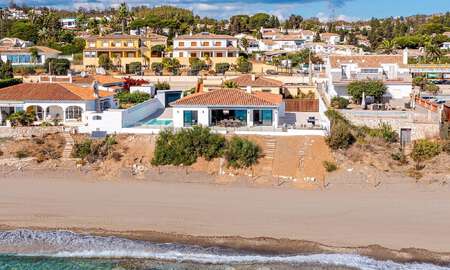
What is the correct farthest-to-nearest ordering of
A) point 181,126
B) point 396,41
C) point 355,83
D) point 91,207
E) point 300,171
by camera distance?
point 396,41 < point 355,83 < point 181,126 < point 300,171 < point 91,207

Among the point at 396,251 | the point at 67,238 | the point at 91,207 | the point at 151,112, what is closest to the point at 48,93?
the point at 151,112

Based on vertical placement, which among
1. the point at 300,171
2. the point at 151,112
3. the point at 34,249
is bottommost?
the point at 34,249

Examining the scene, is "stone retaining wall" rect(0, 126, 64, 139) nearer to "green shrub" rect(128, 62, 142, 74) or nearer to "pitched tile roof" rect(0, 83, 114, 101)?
"pitched tile roof" rect(0, 83, 114, 101)

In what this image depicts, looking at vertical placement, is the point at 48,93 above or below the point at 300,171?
above

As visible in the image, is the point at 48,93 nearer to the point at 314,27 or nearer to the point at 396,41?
the point at 396,41

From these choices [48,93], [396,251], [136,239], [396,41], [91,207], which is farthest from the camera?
[396,41]

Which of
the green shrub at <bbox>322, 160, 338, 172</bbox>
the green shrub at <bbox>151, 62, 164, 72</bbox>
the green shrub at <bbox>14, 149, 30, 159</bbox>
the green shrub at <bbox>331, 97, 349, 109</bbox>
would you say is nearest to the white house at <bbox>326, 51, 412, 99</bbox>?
the green shrub at <bbox>331, 97, 349, 109</bbox>

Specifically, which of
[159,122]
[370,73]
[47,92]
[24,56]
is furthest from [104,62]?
[370,73]
